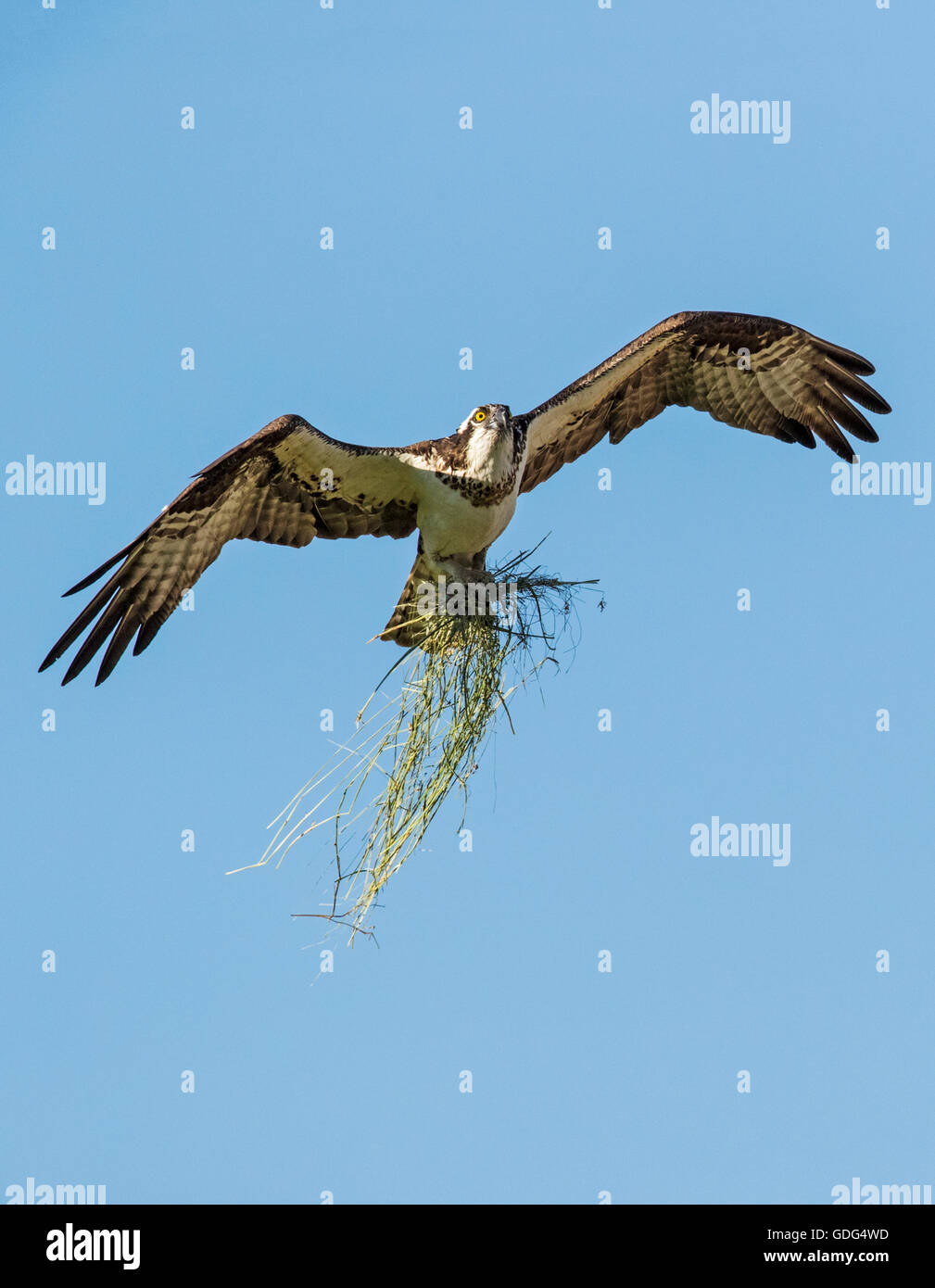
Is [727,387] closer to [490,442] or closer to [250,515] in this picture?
[490,442]

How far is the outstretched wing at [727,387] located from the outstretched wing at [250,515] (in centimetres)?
97

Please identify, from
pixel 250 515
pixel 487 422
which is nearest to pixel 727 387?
pixel 487 422

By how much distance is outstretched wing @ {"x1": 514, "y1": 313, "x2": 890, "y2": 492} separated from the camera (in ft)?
31.2

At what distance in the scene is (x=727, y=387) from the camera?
32.5 feet

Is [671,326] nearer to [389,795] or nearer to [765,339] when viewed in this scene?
[765,339]

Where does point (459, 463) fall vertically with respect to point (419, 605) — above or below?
above

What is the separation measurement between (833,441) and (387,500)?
2.70m

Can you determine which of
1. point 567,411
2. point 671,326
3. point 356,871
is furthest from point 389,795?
point 671,326

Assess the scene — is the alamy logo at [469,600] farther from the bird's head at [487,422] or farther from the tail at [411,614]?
the bird's head at [487,422]

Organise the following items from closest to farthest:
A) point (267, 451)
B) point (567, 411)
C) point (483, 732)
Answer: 1. point (483, 732)
2. point (267, 451)
3. point (567, 411)

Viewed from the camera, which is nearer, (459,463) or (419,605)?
(459,463)

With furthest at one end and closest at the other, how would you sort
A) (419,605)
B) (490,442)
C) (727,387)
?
1. (727,387)
2. (419,605)
3. (490,442)

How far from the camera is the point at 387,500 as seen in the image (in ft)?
29.9

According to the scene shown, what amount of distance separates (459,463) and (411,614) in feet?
2.89
